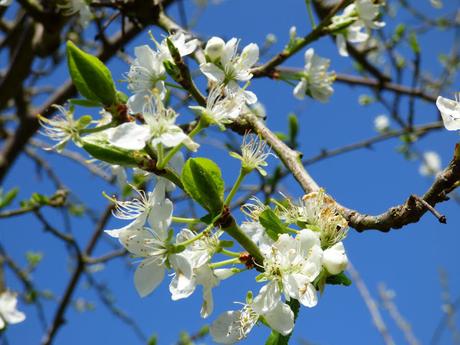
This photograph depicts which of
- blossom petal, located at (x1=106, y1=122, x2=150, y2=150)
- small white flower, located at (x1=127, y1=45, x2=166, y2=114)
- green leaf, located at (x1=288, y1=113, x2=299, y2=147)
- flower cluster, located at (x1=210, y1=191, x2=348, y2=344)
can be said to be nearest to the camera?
blossom petal, located at (x1=106, y1=122, x2=150, y2=150)

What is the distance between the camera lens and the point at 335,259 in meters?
A: 1.04

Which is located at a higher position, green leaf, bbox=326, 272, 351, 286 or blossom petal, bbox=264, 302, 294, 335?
blossom petal, bbox=264, 302, 294, 335

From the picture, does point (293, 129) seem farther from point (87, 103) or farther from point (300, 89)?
point (87, 103)

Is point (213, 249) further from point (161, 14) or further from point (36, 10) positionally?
point (36, 10)

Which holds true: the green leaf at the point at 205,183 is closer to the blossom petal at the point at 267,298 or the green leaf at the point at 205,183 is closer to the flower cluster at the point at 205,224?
the flower cluster at the point at 205,224

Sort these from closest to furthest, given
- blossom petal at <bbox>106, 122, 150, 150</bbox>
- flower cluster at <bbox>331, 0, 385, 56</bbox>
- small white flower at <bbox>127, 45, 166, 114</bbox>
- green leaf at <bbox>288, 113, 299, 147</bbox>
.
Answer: blossom petal at <bbox>106, 122, 150, 150</bbox> → small white flower at <bbox>127, 45, 166, 114</bbox> → flower cluster at <bbox>331, 0, 385, 56</bbox> → green leaf at <bbox>288, 113, 299, 147</bbox>

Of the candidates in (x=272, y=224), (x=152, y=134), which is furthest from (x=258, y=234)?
(x=152, y=134)

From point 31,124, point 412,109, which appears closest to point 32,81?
point 31,124

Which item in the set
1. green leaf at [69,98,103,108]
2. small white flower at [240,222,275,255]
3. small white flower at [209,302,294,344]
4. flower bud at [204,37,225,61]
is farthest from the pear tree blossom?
flower bud at [204,37,225,61]

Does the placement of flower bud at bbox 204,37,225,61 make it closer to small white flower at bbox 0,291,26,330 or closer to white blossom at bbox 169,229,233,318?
white blossom at bbox 169,229,233,318

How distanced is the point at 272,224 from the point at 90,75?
440 mm

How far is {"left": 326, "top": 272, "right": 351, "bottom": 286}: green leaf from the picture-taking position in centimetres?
111

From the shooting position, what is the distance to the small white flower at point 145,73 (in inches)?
50.5

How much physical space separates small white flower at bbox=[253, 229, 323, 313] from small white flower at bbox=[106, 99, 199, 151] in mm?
278
